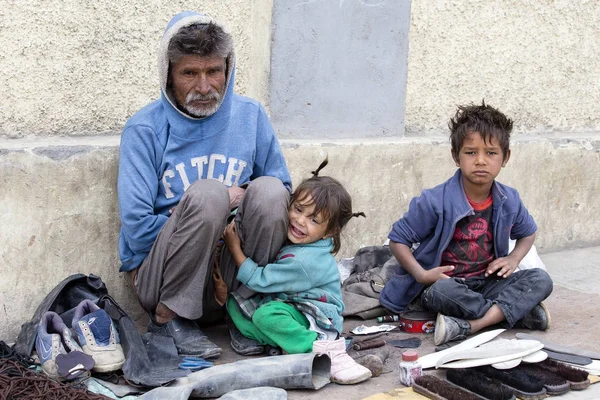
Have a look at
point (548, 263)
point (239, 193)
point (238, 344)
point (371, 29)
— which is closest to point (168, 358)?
point (238, 344)

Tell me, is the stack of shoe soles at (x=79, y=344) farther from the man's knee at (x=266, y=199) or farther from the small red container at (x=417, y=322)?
the small red container at (x=417, y=322)

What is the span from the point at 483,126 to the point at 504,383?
1.33m

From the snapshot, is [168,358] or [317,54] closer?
[168,358]

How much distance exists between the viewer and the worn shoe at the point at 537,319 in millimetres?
4059

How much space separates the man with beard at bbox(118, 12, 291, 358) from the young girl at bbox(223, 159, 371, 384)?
0.07 m

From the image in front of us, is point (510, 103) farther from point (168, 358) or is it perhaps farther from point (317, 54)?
point (168, 358)

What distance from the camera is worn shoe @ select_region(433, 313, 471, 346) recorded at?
12.5 feet

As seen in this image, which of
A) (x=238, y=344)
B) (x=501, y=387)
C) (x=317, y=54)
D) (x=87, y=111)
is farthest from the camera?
(x=317, y=54)

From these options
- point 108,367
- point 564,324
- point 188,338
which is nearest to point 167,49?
point 188,338

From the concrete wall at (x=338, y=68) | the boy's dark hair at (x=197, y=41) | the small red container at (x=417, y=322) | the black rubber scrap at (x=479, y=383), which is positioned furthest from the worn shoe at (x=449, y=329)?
the boy's dark hair at (x=197, y=41)

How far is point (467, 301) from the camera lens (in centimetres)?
394

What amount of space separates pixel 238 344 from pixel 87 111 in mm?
1274

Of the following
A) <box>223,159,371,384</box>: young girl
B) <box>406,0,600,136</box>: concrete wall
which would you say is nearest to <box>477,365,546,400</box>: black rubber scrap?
<box>223,159,371,384</box>: young girl

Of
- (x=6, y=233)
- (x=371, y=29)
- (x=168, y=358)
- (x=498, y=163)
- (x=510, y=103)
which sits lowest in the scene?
(x=168, y=358)
